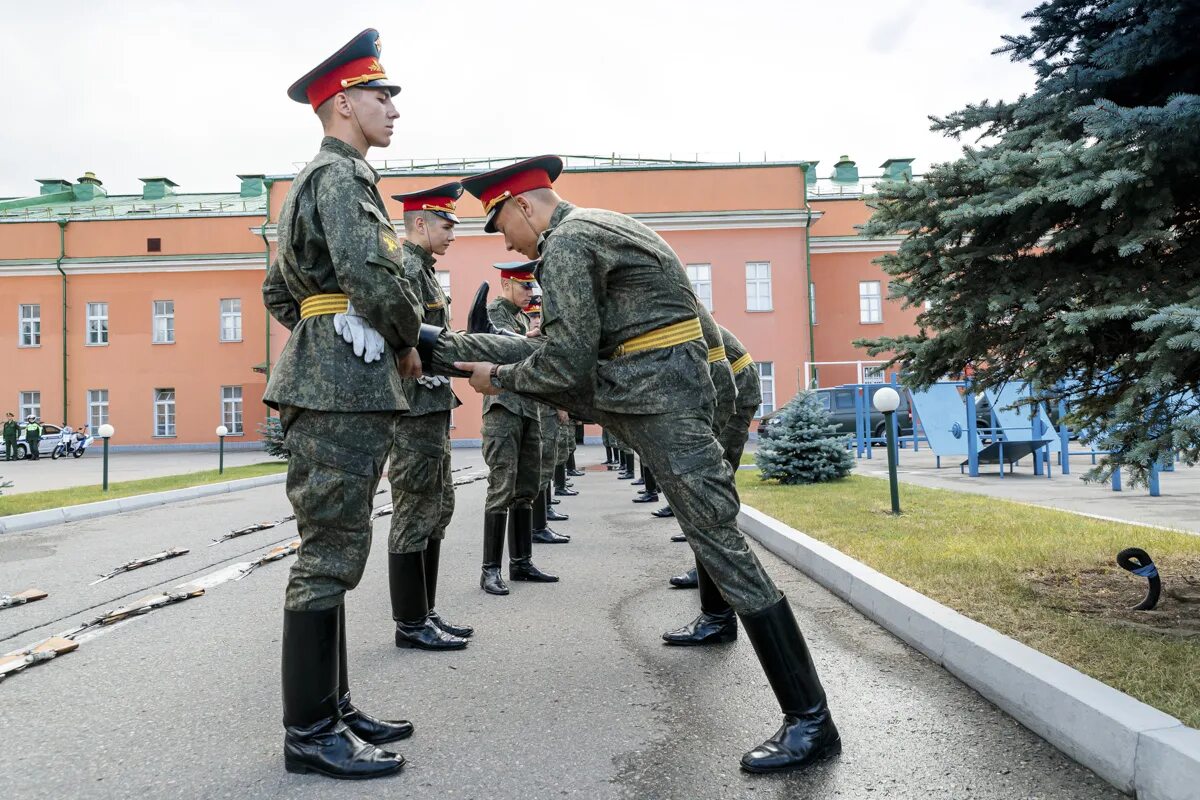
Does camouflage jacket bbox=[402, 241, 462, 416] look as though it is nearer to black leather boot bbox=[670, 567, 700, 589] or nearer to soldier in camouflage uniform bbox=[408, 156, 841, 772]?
soldier in camouflage uniform bbox=[408, 156, 841, 772]

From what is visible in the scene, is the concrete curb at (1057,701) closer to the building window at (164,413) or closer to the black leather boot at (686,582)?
the black leather boot at (686,582)

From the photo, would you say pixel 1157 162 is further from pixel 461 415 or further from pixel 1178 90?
pixel 461 415

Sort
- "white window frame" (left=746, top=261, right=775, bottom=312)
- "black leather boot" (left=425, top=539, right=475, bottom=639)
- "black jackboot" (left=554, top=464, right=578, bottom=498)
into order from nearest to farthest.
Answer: "black leather boot" (left=425, top=539, right=475, bottom=639)
"black jackboot" (left=554, top=464, right=578, bottom=498)
"white window frame" (left=746, top=261, right=775, bottom=312)

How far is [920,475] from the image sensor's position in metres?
13.3

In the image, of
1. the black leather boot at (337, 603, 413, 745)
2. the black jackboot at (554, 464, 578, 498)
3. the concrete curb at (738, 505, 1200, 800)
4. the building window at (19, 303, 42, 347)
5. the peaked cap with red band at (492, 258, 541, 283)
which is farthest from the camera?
the building window at (19, 303, 42, 347)

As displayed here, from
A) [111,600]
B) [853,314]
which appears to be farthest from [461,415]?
[111,600]

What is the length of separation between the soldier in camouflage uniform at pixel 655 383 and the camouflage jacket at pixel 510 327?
2308mm

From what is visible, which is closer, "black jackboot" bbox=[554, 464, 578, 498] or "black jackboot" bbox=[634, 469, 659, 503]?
"black jackboot" bbox=[634, 469, 659, 503]

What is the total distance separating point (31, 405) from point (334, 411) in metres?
Answer: 38.5

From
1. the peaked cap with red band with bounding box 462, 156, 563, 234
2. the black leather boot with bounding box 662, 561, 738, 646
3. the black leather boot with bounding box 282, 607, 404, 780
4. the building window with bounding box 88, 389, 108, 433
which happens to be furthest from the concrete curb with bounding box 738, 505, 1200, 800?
the building window with bounding box 88, 389, 108, 433

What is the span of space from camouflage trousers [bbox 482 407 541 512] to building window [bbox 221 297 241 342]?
31.6 m

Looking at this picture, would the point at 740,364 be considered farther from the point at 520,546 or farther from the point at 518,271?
the point at 518,271

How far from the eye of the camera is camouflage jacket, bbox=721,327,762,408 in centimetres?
493

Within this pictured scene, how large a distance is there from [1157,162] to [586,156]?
31.1m
